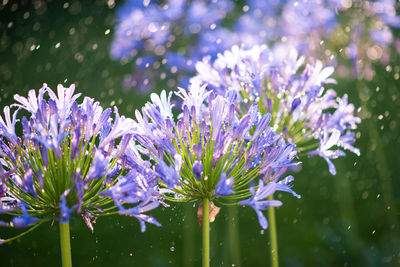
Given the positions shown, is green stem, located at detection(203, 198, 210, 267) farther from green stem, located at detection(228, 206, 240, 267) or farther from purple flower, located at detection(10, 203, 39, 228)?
green stem, located at detection(228, 206, 240, 267)

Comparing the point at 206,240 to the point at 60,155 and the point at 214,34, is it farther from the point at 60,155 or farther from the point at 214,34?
the point at 214,34

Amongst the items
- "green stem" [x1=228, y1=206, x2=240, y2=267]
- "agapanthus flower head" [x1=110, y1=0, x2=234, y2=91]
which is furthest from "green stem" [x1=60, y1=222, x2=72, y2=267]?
"agapanthus flower head" [x1=110, y1=0, x2=234, y2=91]

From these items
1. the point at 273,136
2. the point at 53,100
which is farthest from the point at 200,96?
the point at 53,100

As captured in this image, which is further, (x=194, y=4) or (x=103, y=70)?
(x=103, y=70)

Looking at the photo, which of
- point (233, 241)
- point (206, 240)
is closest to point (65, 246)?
point (206, 240)

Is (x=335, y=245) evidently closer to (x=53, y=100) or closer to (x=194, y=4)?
(x=194, y=4)

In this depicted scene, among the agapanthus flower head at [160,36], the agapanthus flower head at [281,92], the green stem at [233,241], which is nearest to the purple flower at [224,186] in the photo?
the agapanthus flower head at [281,92]

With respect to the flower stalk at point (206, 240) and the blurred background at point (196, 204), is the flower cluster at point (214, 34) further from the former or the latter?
the flower stalk at point (206, 240)
